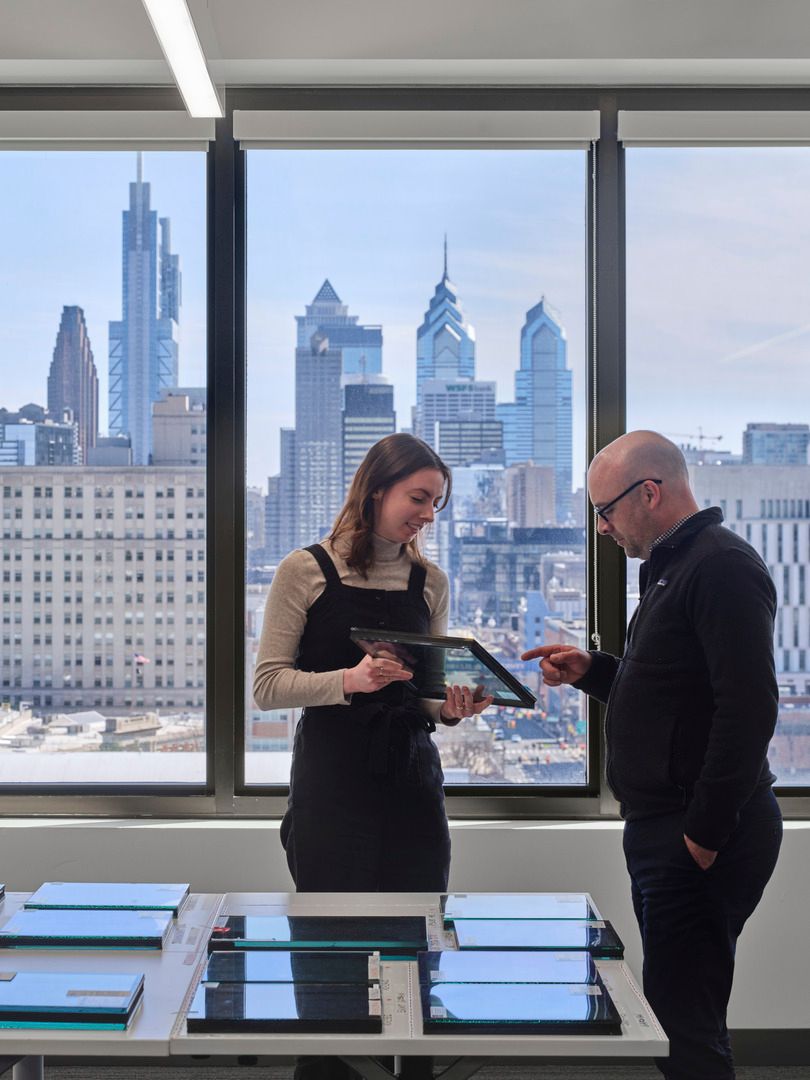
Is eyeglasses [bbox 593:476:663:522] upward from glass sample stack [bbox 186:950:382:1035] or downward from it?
upward

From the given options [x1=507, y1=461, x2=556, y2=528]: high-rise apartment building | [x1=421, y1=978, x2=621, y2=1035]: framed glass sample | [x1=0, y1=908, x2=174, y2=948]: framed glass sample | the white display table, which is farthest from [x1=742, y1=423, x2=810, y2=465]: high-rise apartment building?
[x1=0, y1=908, x2=174, y2=948]: framed glass sample

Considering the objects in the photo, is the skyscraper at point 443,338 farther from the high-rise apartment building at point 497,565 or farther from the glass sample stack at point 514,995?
the glass sample stack at point 514,995

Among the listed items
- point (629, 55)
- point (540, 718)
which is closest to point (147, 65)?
point (629, 55)

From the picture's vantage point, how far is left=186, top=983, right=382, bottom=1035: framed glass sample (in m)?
1.35

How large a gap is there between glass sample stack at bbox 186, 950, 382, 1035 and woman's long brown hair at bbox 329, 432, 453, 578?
3.03 ft

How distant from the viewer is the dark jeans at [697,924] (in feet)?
6.32

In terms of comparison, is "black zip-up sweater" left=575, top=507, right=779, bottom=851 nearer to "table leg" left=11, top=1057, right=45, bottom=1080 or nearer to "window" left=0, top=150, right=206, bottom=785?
"table leg" left=11, top=1057, right=45, bottom=1080

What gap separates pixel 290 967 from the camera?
1.53m

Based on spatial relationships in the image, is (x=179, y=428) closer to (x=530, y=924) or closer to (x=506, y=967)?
(x=530, y=924)

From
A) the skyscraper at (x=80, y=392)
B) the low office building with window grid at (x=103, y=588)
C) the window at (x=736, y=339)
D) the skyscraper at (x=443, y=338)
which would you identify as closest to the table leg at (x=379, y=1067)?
the low office building with window grid at (x=103, y=588)

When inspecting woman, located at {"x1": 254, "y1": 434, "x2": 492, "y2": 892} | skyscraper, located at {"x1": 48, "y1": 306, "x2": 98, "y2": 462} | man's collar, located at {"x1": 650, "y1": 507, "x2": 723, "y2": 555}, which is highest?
skyscraper, located at {"x1": 48, "y1": 306, "x2": 98, "y2": 462}

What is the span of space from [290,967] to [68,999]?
34 cm

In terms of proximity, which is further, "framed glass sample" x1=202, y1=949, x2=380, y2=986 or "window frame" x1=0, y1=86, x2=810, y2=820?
"window frame" x1=0, y1=86, x2=810, y2=820

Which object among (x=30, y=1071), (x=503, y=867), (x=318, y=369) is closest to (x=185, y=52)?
(x=318, y=369)
